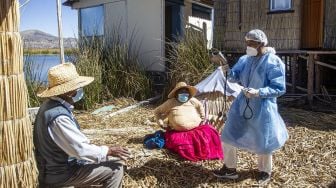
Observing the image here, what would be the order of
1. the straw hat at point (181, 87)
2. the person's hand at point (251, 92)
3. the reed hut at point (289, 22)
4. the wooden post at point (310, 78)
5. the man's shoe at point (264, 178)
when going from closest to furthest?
the person's hand at point (251, 92) < the man's shoe at point (264, 178) < the straw hat at point (181, 87) < the wooden post at point (310, 78) < the reed hut at point (289, 22)

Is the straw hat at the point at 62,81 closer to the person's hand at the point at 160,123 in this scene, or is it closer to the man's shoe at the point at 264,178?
the person's hand at the point at 160,123

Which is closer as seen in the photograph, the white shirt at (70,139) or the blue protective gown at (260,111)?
the white shirt at (70,139)

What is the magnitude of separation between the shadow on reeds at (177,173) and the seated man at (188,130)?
15 centimetres

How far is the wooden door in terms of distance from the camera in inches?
401

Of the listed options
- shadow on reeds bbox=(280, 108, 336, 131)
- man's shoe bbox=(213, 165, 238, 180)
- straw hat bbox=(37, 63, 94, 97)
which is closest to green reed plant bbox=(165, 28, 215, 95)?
shadow on reeds bbox=(280, 108, 336, 131)

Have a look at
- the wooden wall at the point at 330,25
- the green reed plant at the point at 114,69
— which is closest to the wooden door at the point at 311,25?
the wooden wall at the point at 330,25

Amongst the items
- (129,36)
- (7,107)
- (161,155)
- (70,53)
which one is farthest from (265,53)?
(129,36)

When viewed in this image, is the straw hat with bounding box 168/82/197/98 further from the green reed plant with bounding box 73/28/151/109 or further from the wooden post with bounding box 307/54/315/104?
the wooden post with bounding box 307/54/315/104

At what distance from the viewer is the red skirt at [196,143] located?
15.6 feet

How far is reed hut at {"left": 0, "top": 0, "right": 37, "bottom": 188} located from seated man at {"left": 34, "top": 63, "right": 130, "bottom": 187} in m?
0.13

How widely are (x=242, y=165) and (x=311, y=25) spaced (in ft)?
22.1

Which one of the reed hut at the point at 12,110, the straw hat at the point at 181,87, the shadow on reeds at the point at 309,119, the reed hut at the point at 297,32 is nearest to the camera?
the reed hut at the point at 12,110

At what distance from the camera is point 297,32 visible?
33.0 ft

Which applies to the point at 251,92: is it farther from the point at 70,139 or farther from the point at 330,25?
the point at 330,25
